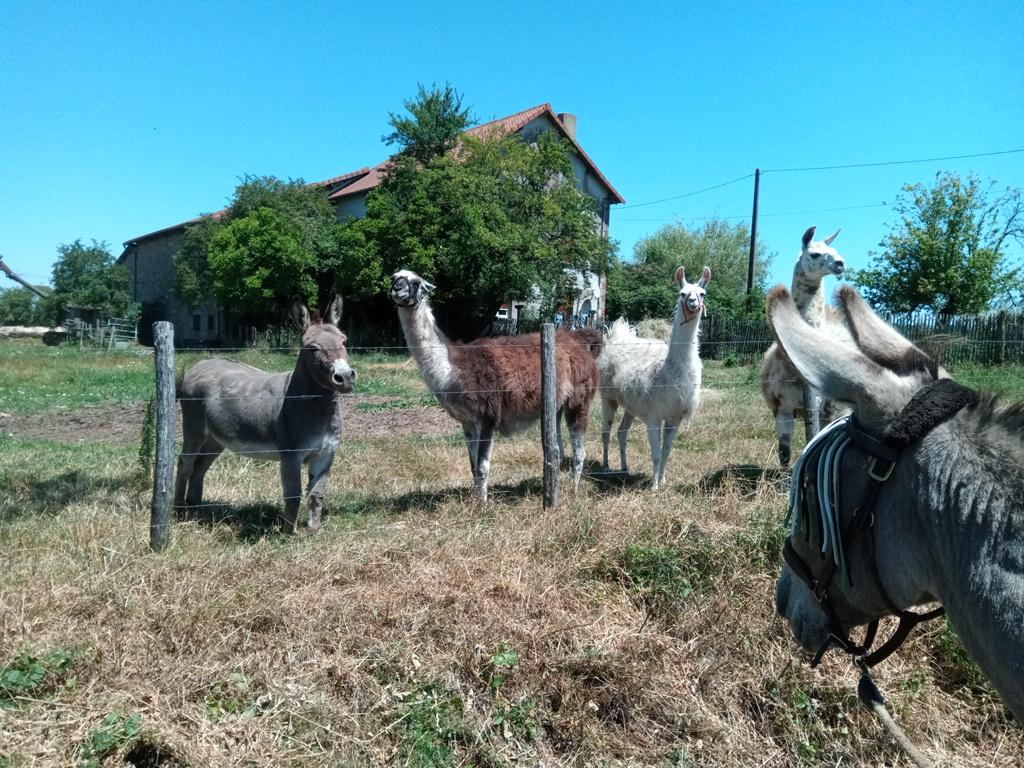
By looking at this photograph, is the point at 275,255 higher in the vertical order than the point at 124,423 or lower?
higher

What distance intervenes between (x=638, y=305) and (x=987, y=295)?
14466 mm

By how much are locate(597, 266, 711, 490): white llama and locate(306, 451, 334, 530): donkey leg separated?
3.31 metres

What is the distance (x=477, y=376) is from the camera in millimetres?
6859

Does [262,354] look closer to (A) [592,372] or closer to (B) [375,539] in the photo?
(A) [592,372]

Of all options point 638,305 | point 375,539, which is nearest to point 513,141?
point 638,305

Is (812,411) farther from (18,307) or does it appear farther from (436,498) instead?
(18,307)

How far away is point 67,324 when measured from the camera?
3856cm

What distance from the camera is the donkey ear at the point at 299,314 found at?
5539mm

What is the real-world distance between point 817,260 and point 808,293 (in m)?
0.37

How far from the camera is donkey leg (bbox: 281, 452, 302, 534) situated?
217 inches

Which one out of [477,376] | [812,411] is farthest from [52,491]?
[812,411]

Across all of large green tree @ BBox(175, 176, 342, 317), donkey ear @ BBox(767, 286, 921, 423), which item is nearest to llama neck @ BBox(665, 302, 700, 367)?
donkey ear @ BBox(767, 286, 921, 423)

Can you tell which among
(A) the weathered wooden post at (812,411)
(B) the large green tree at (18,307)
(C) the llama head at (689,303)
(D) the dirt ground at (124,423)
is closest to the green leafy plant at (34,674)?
(C) the llama head at (689,303)

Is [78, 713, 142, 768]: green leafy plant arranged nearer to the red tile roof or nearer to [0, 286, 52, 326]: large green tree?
the red tile roof
